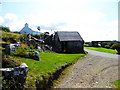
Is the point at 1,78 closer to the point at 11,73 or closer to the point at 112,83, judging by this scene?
the point at 11,73

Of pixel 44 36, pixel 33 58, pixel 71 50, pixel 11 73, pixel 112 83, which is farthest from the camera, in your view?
pixel 44 36

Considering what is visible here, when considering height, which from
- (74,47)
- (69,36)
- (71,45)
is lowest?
(74,47)

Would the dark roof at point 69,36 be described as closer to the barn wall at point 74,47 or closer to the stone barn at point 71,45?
the stone barn at point 71,45

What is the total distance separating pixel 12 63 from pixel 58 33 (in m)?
26.9

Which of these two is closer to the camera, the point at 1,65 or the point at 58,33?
the point at 1,65

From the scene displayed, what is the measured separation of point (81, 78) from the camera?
11445 millimetres

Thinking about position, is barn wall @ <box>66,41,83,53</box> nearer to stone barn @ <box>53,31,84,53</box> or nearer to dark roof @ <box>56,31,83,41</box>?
stone barn @ <box>53,31,84,53</box>

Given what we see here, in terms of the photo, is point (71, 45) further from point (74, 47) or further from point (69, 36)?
point (69, 36)

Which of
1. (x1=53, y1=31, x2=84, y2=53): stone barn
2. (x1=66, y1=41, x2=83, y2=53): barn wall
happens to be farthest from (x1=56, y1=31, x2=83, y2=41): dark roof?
(x1=66, y1=41, x2=83, y2=53): barn wall

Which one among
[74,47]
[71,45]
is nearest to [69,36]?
[71,45]

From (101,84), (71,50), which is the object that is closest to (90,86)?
(101,84)

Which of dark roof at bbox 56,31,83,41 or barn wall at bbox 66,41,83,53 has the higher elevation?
dark roof at bbox 56,31,83,41

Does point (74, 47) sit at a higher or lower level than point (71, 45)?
lower

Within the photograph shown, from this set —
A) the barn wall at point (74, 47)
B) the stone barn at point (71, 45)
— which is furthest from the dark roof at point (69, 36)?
the barn wall at point (74, 47)
